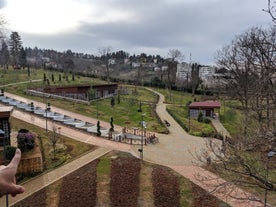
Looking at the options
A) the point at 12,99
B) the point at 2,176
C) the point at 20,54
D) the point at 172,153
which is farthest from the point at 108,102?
the point at 20,54

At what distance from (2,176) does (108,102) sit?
134 feet

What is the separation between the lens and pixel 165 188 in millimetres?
16953

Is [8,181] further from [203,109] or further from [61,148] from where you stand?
[203,109]

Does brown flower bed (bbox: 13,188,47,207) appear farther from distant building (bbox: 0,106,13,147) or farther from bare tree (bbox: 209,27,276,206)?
bare tree (bbox: 209,27,276,206)

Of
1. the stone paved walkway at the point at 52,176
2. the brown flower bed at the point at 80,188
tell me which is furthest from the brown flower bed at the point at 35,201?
the brown flower bed at the point at 80,188

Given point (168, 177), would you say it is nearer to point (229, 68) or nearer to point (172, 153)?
point (172, 153)

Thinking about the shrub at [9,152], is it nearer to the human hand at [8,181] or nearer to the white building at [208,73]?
the human hand at [8,181]

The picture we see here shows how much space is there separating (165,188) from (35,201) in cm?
704

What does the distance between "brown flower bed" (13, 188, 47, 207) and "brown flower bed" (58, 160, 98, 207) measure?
2.91ft

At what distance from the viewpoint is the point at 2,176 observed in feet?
10.0

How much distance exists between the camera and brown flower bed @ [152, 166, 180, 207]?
15547 mm

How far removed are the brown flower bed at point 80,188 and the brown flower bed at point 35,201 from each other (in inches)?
34.9

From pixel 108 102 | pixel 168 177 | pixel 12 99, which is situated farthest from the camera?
pixel 108 102

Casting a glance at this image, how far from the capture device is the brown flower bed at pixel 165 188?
51.0ft
